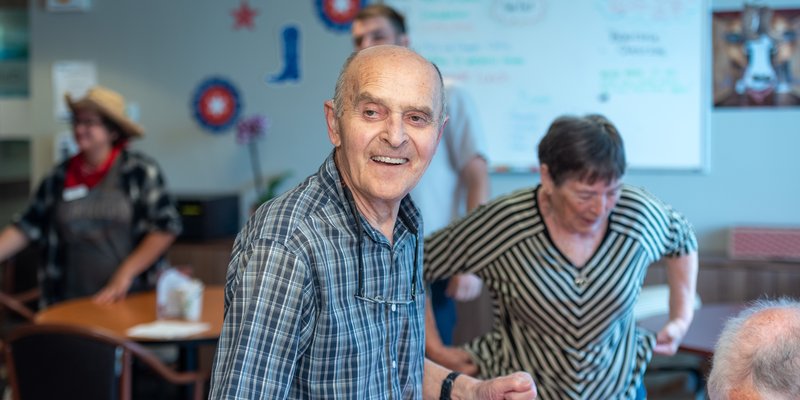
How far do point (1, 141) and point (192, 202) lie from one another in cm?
160

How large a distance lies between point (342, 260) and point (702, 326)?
7.58ft

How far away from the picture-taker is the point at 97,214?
3.93m

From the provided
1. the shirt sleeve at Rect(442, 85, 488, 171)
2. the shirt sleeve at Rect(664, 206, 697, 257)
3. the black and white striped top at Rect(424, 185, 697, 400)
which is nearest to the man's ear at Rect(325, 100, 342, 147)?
the black and white striped top at Rect(424, 185, 697, 400)

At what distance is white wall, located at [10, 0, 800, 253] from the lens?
16.3 feet

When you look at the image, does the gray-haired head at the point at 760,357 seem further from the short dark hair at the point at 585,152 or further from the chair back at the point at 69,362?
the chair back at the point at 69,362

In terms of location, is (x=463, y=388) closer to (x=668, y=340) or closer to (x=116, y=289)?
(x=668, y=340)

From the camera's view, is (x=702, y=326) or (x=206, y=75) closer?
(x=702, y=326)

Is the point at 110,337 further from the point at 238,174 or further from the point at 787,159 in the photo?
the point at 787,159

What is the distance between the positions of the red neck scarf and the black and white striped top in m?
2.18

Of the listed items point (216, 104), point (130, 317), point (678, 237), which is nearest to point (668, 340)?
point (678, 237)

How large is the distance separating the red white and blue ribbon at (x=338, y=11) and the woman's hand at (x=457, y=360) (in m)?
3.31

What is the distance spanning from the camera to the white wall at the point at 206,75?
4.97 m

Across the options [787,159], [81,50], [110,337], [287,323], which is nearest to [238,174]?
[81,50]

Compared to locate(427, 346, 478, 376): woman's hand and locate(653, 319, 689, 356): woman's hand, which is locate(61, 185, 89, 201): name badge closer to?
locate(427, 346, 478, 376): woman's hand
